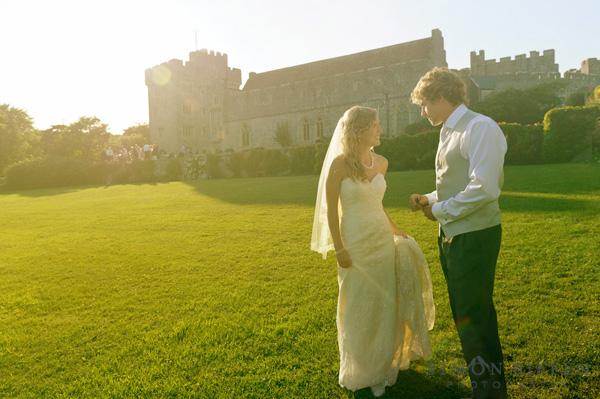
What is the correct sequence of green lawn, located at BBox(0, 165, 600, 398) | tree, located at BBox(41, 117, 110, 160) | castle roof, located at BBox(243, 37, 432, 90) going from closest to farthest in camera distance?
green lawn, located at BBox(0, 165, 600, 398) < castle roof, located at BBox(243, 37, 432, 90) < tree, located at BBox(41, 117, 110, 160)

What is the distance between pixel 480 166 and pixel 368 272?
1282 mm

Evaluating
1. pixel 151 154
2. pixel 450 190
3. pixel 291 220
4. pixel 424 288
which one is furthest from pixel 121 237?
pixel 151 154

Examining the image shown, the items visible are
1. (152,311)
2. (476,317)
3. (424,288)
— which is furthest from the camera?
(152,311)

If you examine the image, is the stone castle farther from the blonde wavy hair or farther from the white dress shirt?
the white dress shirt

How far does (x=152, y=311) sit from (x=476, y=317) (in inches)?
153

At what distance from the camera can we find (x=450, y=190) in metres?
3.07

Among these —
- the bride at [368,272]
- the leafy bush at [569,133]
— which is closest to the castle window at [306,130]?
the leafy bush at [569,133]

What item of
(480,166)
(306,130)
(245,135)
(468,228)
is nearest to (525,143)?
(468,228)

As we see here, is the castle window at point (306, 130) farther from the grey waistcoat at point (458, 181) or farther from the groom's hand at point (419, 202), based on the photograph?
the grey waistcoat at point (458, 181)

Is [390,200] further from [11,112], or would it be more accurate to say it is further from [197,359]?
[11,112]

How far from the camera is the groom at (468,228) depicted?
2826mm

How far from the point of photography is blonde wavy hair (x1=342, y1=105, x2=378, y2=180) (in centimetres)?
354

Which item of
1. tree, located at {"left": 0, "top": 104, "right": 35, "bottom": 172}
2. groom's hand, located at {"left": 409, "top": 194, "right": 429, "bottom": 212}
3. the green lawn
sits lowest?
the green lawn

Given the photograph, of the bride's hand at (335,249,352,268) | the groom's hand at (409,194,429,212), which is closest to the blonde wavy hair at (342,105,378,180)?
the groom's hand at (409,194,429,212)
